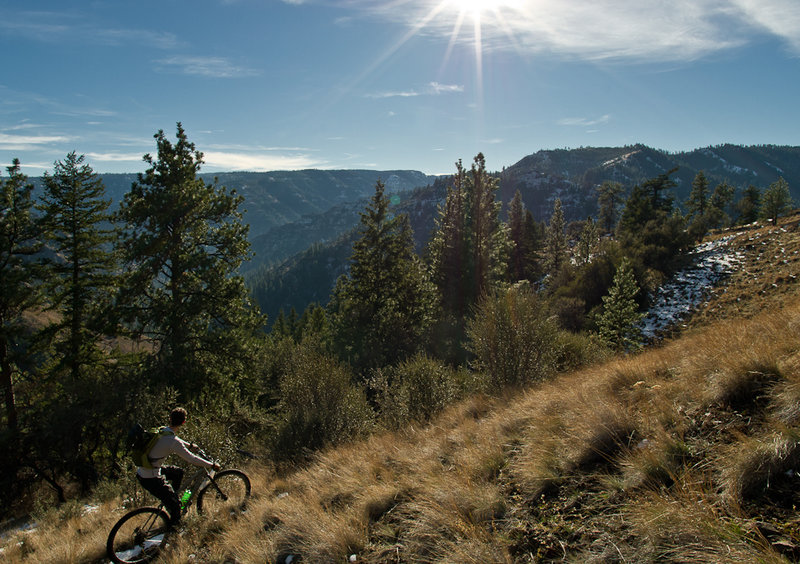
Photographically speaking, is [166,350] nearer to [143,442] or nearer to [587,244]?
[143,442]

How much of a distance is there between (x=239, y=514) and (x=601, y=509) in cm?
555

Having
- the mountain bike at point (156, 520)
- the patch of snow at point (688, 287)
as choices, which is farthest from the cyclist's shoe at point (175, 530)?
the patch of snow at point (688, 287)

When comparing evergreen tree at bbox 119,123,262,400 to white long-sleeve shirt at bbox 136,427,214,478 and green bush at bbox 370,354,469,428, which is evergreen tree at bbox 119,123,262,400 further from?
white long-sleeve shirt at bbox 136,427,214,478

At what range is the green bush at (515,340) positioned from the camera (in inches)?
484

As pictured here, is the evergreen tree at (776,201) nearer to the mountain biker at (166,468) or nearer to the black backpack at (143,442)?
the mountain biker at (166,468)

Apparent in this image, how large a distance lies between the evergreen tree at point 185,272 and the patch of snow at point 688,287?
23.8 metres

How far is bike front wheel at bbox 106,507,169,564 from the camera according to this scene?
576cm

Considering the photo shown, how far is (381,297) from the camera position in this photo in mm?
24562

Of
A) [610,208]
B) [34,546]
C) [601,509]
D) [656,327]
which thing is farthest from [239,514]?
[610,208]

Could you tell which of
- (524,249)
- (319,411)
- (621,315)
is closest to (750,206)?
(524,249)

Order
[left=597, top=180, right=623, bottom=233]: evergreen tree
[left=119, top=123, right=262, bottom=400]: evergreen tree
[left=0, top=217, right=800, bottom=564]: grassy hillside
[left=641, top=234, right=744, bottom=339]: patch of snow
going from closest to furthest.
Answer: [left=0, top=217, right=800, bottom=564]: grassy hillside
[left=119, top=123, right=262, bottom=400]: evergreen tree
[left=641, top=234, right=744, bottom=339]: patch of snow
[left=597, top=180, right=623, bottom=233]: evergreen tree

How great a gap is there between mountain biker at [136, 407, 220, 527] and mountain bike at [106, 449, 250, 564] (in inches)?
5.4

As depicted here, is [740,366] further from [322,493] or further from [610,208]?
[610,208]

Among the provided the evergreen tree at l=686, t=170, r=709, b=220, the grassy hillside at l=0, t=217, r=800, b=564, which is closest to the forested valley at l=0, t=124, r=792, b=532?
the grassy hillside at l=0, t=217, r=800, b=564
